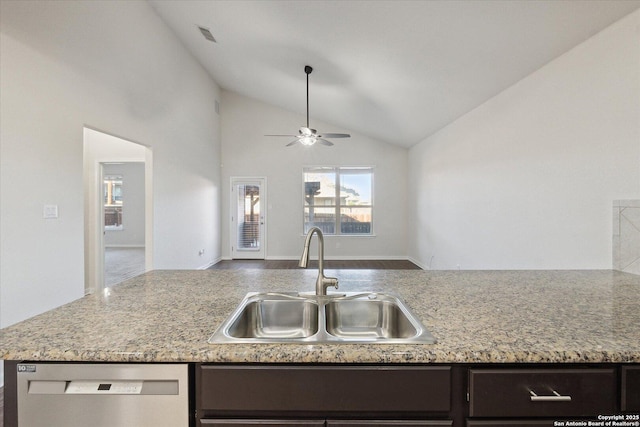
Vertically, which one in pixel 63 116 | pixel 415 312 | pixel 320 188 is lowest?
pixel 415 312

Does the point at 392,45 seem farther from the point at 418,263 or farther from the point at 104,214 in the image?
the point at 104,214

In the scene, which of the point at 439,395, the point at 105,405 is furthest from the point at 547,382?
the point at 105,405

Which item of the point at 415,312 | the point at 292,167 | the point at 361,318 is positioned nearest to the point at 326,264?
the point at 292,167

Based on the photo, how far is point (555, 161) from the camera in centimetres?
245

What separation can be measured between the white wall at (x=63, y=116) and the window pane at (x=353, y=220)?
3.85 meters

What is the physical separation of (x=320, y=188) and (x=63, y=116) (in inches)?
197

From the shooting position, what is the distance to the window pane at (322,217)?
715 centimetres

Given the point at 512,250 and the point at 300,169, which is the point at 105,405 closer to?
the point at 512,250

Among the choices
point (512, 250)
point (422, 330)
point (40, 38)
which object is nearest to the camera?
point (422, 330)

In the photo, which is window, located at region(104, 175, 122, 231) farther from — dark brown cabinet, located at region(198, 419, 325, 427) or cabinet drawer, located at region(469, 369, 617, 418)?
cabinet drawer, located at region(469, 369, 617, 418)

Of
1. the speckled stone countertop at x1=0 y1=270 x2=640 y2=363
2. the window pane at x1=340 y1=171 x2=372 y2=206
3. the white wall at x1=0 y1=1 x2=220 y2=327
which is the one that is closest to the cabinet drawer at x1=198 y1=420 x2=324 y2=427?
the speckled stone countertop at x1=0 y1=270 x2=640 y2=363

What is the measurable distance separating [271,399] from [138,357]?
1.22 ft

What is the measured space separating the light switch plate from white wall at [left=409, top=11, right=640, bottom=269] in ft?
14.0

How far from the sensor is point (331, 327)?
128 cm
